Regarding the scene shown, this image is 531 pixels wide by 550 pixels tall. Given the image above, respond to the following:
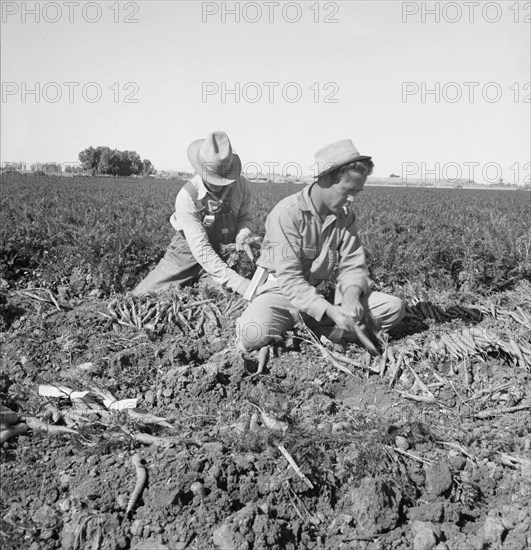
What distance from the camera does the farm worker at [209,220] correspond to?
4.14 meters

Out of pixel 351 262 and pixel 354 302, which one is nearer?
pixel 354 302

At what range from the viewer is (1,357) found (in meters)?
3.78

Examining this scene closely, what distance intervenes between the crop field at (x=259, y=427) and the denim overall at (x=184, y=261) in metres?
0.23

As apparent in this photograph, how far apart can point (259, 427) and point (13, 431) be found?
114 cm

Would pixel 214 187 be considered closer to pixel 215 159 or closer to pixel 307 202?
pixel 215 159

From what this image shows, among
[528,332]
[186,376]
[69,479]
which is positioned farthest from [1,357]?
[528,332]

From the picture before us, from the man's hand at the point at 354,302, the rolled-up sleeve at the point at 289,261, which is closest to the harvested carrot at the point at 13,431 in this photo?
Result: the rolled-up sleeve at the point at 289,261

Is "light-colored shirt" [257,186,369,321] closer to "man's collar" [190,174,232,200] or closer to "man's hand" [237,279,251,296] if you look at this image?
"man's hand" [237,279,251,296]

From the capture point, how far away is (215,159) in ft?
13.3

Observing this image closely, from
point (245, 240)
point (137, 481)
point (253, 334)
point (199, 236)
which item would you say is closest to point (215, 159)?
point (199, 236)

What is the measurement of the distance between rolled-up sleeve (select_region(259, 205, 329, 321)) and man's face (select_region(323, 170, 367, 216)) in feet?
0.85

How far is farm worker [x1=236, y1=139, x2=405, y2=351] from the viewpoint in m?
3.21

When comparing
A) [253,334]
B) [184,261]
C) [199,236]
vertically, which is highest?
[199,236]

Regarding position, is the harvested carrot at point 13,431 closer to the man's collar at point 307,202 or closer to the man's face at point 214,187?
the man's collar at point 307,202
